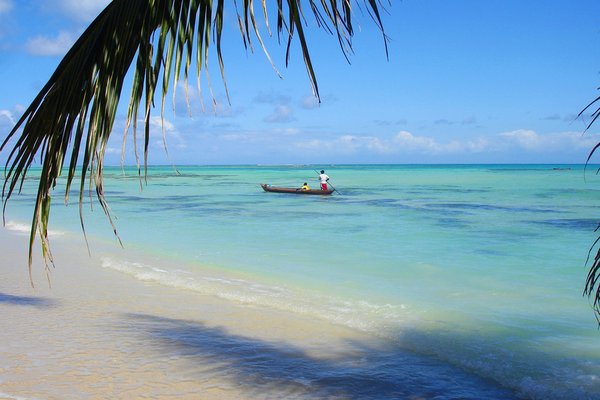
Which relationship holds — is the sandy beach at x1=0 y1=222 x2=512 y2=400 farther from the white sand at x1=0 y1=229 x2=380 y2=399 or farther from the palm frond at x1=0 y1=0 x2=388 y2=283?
the palm frond at x1=0 y1=0 x2=388 y2=283

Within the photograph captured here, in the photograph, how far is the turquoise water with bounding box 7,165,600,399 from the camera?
519cm

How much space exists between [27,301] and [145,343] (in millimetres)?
2171

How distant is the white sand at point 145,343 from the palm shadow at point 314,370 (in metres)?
0.02

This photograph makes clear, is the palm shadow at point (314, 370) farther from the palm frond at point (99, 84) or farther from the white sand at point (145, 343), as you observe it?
the palm frond at point (99, 84)

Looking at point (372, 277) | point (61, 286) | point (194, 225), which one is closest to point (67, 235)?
point (194, 225)

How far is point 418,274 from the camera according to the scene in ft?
29.5

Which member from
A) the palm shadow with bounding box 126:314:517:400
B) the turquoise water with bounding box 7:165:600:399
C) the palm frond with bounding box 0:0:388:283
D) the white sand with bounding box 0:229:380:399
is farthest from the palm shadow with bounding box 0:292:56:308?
the palm frond with bounding box 0:0:388:283

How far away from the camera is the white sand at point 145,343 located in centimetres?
392

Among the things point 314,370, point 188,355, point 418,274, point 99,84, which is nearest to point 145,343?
point 188,355

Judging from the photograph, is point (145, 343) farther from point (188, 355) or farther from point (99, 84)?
point (99, 84)

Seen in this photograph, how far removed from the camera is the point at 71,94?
1.11m

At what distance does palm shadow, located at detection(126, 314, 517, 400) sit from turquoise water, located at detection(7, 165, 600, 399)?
0.17m

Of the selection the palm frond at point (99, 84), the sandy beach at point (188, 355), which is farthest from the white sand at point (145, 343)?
the palm frond at point (99, 84)

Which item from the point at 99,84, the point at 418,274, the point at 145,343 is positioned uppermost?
the point at 99,84
